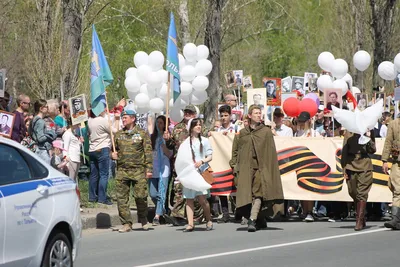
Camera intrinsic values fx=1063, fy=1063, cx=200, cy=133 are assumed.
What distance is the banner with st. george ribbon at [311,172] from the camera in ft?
57.0

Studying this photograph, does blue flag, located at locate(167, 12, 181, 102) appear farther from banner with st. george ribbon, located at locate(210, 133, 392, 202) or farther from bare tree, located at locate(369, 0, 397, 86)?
bare tree, located at locate(369, 0, 397, 86)

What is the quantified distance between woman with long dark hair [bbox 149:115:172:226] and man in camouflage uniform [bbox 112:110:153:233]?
1.10 meters

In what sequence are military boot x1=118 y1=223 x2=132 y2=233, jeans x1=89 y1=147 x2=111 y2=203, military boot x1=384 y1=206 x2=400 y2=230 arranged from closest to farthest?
1. military boot x1=384 y1=206 x2=400 y2=230
2. military boot x1=118 y1=223 x2=132 y2=233
3. jeans x1=89 y1=147 x2=111 y2=203

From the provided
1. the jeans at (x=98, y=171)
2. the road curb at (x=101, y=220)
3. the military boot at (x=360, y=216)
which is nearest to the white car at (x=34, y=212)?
the road curb at (x=101, y=220)

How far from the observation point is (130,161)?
1575cm

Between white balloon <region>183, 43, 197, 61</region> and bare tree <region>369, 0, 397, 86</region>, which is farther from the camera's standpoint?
bare tree <region>369, 0, 397, 86</region>

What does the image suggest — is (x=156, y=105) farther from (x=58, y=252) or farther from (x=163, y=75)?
(x=58, y=252)

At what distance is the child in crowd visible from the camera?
54.5 ft

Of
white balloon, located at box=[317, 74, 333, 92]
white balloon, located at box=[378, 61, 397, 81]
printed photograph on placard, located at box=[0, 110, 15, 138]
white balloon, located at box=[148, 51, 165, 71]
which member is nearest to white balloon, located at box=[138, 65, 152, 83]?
white balloon, located at box=[148, 51, 165, 71]

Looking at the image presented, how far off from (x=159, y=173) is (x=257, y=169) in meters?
1.96

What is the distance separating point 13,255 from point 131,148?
6784mm

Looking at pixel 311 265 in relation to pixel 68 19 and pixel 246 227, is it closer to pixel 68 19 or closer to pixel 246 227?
pixel 246 227

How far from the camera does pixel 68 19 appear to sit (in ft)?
76.8

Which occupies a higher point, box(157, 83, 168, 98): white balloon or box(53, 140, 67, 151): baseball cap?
box(157, 83, 168, 98): white balloon
